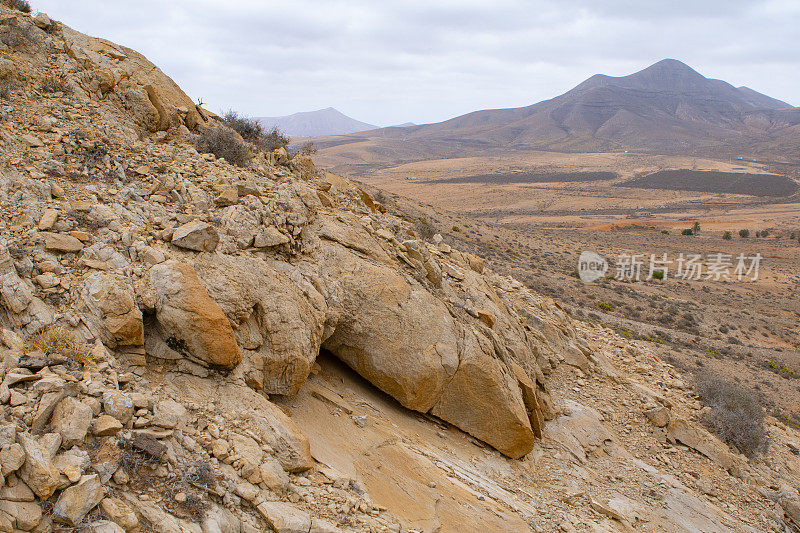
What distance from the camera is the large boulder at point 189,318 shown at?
4.48 meters

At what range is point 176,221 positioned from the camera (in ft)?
18.0

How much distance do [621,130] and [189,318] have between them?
16358cm

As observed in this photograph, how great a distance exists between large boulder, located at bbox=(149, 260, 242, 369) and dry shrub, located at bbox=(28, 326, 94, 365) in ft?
2.44

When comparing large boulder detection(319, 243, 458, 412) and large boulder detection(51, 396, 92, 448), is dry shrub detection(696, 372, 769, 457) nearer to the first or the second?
large boulder detection(319, 243, 458, 412)

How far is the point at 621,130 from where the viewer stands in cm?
14650

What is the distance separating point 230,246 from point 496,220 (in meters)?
50.6

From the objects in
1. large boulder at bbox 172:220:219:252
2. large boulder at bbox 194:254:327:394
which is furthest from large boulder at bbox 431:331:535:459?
large boulder at bbox 172:220:219:252

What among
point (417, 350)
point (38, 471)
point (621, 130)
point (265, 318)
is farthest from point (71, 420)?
point (621, 130)

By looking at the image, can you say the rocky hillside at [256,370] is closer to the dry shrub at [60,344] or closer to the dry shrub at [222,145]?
the dry shrub at [60,344]

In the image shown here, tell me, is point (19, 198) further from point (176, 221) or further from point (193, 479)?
point (193, 479)

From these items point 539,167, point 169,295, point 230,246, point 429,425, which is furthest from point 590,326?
point 539,167

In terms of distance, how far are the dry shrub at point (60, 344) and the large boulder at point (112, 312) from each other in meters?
0.24

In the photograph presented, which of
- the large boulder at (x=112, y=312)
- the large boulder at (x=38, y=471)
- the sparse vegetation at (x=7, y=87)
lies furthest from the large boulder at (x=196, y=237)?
the sparse vegetation at (x=7, y=87)

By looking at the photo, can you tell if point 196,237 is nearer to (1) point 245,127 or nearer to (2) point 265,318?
(2) point 265,318
